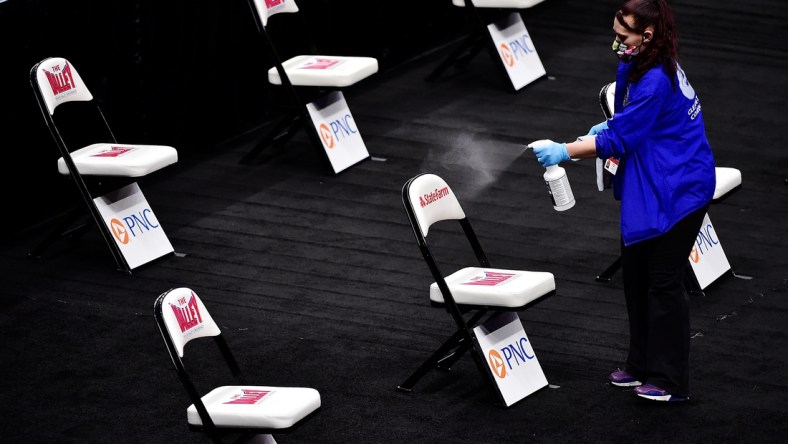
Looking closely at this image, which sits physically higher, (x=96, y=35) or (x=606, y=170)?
(x=96, y=35)

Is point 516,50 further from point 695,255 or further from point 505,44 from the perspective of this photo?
point 695,255

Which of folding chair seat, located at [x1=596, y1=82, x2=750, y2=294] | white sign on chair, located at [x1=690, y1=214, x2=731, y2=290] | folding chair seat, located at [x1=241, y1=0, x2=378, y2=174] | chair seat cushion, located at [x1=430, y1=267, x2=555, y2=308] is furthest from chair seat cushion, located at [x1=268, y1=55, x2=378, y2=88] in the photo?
chair seat cushion, located at [x1=430, y1=267, x2=555, y2=308]

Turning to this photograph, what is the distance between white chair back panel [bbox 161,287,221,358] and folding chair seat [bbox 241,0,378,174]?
317 centimetres

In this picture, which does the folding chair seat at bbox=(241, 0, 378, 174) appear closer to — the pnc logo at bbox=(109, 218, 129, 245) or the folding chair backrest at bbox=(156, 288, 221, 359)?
the pnc logo at bbox=(109, 218, 129, 245)

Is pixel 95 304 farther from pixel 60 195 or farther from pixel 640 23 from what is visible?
pixel 640 23

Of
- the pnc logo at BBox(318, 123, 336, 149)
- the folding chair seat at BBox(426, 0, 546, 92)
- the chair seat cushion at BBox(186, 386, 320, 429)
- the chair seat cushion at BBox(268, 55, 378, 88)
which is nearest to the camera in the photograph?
the chair seat cushion at BBox(186, 386, 320, 429)

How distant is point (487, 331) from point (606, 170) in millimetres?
813

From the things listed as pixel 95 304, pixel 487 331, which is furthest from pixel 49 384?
pixel 487 331

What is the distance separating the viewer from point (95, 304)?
6.54 m

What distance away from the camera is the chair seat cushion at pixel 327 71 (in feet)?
25.7

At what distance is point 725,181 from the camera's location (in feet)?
21.0

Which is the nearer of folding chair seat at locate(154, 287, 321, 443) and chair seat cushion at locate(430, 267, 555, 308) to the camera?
folding chair seat at locate(154, 287, 321, 443)

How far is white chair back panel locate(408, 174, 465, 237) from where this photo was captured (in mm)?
5402

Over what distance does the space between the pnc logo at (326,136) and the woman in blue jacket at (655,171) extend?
2916 mm
